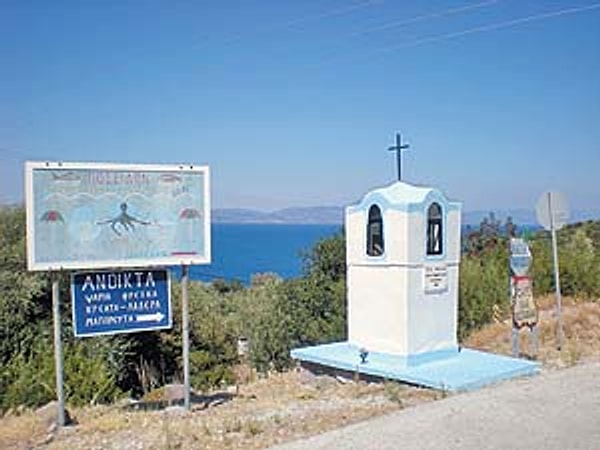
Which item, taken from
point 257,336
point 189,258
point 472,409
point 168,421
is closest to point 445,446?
point 472,409

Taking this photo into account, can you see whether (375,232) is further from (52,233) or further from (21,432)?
(21,432)

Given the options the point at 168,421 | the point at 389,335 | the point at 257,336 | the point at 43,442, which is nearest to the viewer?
the point at 43,442

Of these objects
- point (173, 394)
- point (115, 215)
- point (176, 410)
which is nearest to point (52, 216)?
point (115, 215)

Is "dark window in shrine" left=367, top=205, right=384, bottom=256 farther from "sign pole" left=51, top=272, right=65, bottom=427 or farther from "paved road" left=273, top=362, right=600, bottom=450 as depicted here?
"sign pole" left=51, top=272, right=65, bottom=427

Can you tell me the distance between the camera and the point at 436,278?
398 inches

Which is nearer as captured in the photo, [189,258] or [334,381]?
[189,258]

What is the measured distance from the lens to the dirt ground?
20.8ft

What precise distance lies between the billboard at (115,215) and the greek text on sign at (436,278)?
3337mm

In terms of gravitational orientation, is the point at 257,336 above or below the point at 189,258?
below

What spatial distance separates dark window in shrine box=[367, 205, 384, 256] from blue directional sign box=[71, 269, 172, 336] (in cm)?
349

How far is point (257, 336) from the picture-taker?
72.0ft

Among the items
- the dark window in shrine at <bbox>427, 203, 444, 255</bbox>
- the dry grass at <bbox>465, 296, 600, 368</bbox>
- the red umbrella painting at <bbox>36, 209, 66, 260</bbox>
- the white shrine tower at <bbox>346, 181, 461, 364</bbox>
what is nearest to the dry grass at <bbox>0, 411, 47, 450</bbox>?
the red umbrella painting at <bbox>36, 209, 66, 260</bbox>

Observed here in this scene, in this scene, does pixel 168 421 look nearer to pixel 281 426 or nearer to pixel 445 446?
pixel 281 426

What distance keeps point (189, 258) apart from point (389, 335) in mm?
3377
